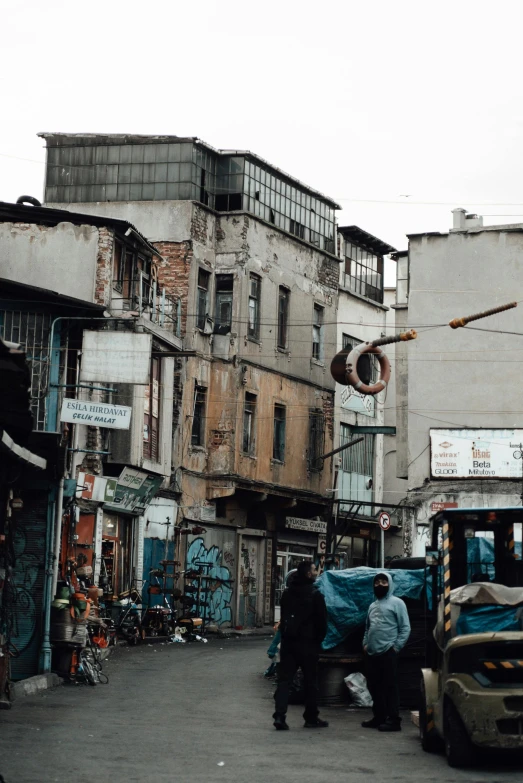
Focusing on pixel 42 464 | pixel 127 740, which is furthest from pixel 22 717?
pixel 42 464

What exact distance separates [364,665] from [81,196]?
88.8 feet

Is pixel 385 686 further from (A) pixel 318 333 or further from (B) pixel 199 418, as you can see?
(A) pixel 318 333

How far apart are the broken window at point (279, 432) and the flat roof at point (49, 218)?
12847mm

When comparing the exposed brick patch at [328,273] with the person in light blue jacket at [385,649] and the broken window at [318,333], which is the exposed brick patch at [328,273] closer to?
the broken window at [318,333]

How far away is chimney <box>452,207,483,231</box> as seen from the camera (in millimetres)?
47938

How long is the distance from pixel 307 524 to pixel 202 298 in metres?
9.73

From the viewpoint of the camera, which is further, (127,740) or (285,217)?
(285,217)

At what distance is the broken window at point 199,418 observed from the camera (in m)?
40.4

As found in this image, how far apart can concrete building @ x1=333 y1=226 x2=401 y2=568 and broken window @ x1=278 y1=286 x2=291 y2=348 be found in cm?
422

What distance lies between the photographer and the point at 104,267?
32.3 m

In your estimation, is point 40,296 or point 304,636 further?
point 40,296

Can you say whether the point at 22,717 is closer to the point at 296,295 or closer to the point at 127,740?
the point at 127,740

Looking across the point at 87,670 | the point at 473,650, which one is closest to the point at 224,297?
the point at 87,670

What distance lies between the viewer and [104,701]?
17.1 meters
